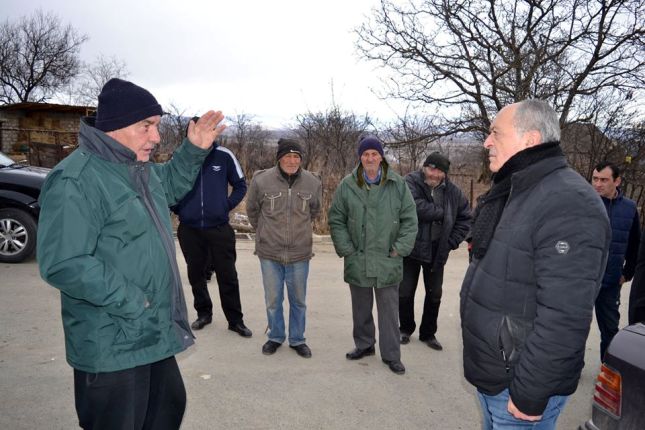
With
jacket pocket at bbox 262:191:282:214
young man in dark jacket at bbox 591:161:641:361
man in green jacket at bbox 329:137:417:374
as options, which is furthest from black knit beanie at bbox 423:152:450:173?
jacket pocket at bbox 262:191:282:214

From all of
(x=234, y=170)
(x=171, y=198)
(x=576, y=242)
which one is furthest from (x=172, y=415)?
(x=234, y=170)

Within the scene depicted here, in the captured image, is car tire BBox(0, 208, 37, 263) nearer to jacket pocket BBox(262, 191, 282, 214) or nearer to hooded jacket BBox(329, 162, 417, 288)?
jacket pocket BBox(262, 191, 282, 214)

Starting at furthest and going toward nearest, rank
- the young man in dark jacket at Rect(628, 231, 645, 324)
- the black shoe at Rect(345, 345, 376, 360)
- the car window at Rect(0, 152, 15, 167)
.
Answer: the car window at Rect(0, 152, 15, 167)
the black shoe at Rect(345, 345, 376, 360)
the young man in dark jacket at Rect(628, 231, 645, 324)

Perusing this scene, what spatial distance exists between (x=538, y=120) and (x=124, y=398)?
2.22 m

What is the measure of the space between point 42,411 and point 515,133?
11.7 feet

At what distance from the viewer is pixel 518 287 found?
6.63 ft

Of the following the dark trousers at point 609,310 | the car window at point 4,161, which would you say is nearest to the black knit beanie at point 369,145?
the dark trousers at point 609,310

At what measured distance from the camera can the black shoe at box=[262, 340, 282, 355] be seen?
452 centimetres

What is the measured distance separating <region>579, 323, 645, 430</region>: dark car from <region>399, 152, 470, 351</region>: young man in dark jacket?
2.64 m

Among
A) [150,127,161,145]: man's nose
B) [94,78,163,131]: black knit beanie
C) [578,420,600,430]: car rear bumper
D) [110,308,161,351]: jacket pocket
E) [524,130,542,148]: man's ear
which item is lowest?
[578,420,600,430]: car rear bumper

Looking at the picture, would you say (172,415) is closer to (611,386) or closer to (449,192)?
(611,386)

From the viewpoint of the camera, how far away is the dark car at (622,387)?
1919mm

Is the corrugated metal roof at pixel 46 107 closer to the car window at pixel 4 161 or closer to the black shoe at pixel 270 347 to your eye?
the car window at pixel 4 161

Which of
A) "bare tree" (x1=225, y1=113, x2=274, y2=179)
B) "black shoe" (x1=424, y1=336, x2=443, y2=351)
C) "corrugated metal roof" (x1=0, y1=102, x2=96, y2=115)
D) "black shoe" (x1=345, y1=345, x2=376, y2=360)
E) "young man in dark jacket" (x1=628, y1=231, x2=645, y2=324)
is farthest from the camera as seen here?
"corrugated metal roof" (x1=0, y1=102, x2=96, y2=115)
